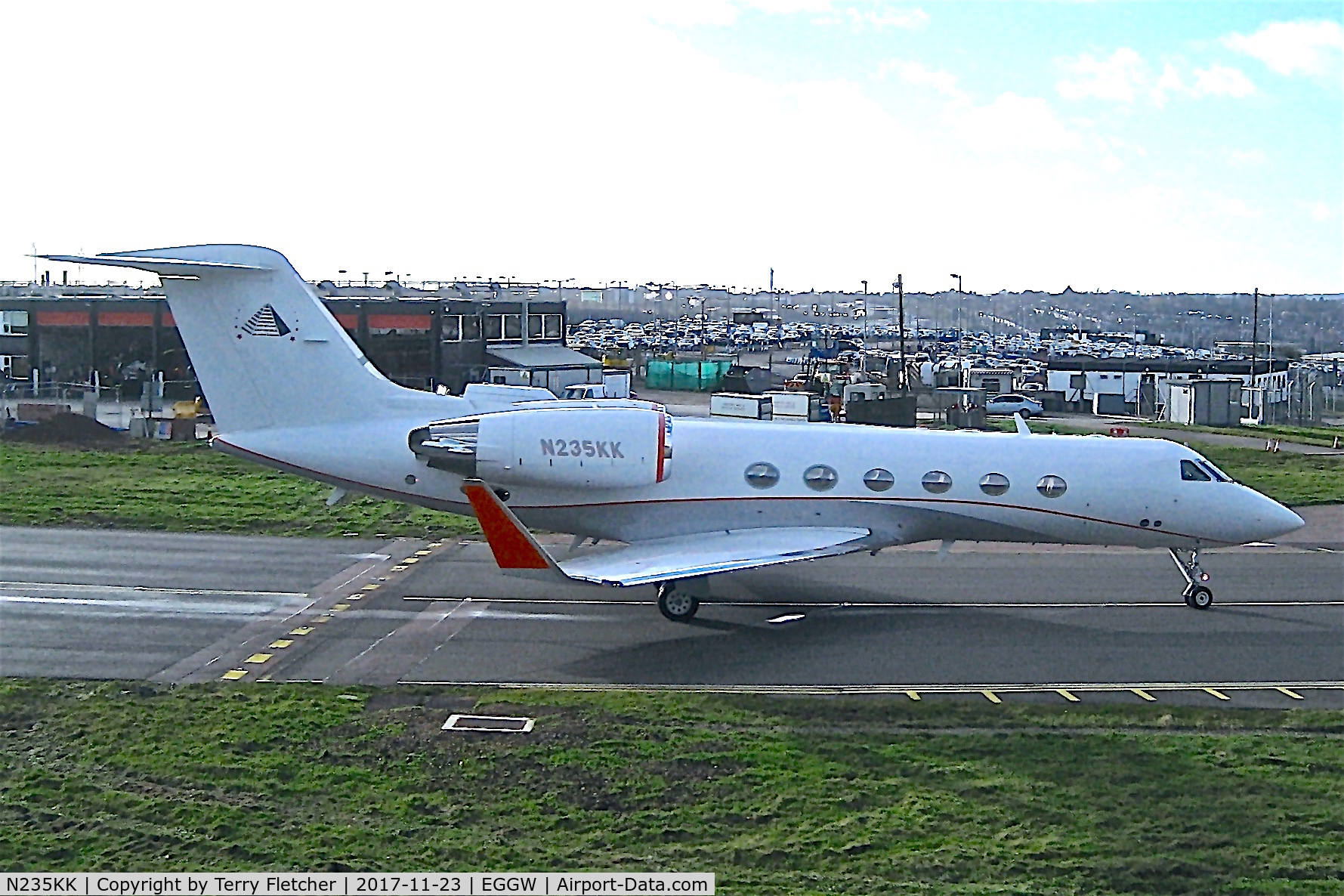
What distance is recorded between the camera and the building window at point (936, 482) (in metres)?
21.6

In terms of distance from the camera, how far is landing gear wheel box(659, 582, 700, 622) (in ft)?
66.7

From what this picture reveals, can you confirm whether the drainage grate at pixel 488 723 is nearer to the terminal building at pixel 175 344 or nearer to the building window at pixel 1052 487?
the building window at pixel 1052 487

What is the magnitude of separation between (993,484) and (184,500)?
1984cm

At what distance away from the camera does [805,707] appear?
15930mm

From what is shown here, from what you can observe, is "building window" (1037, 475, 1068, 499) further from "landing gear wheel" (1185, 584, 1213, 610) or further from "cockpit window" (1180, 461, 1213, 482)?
"landing gear wheel" (1185, 584, 1213, 610)

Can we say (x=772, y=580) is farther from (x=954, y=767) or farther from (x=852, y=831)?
(x=852, y=831)

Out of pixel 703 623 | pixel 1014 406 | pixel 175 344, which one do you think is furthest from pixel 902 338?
pixel 703 623

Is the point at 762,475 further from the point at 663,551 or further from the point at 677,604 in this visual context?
the point at 677,604

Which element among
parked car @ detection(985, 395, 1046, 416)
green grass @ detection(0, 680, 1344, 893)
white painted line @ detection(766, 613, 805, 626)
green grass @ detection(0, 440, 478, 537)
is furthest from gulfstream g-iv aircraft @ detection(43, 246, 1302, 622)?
parked car @ detection(985, 395, 1046, 416)

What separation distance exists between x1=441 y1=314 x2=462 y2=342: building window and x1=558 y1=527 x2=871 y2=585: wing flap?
45864 millimetres

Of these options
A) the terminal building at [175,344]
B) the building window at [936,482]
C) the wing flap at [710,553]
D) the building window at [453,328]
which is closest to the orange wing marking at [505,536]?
the wing flap at [710,553]

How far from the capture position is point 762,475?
21.5 m

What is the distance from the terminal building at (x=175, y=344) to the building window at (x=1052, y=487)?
3948 centimetres

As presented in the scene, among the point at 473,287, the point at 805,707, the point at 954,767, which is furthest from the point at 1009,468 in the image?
the point at 473,287
